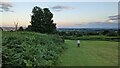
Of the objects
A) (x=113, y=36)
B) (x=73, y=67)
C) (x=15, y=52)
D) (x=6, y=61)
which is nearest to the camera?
(x=6, y=61)

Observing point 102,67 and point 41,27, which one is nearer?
point 102,67

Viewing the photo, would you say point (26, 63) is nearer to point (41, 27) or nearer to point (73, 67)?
point (73, 67)

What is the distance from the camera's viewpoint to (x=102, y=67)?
477 inches

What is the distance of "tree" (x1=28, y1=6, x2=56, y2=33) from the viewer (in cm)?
4508

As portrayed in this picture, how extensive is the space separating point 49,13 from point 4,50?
127 ft

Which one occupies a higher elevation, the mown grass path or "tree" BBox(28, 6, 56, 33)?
"tree" BBox(28, 6, 56, 33)

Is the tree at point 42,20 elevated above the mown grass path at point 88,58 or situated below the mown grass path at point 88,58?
above

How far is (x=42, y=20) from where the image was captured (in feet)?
151

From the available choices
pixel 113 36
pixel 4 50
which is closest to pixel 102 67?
pixel 4 50

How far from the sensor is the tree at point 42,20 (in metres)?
45.1

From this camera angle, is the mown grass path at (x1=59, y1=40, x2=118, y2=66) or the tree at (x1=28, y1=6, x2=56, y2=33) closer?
the mown grass path at (x1=59, y1=40, x2=118, y2=66)

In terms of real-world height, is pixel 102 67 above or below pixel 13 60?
below

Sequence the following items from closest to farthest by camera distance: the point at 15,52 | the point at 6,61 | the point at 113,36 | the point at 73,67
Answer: the point at 6,61 → the point at 15,52 → the point at 73,67 → the point at 113,36

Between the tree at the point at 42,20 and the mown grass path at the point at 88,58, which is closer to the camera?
the mown grass path at the point at 88,58
